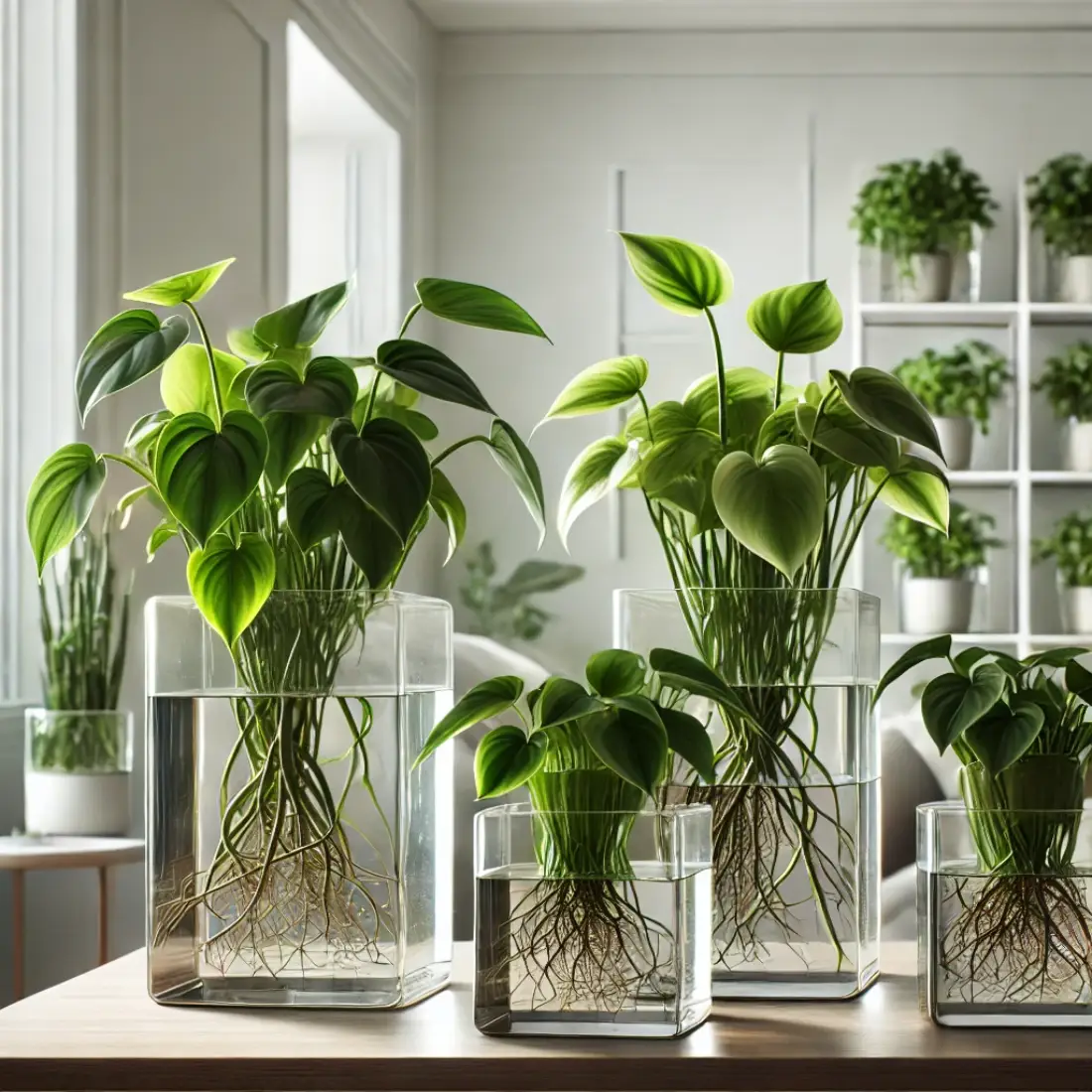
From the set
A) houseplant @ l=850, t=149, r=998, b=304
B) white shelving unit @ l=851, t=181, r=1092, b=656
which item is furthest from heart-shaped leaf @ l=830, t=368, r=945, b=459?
houseplant @ l=850, t=149, r=998, b=304

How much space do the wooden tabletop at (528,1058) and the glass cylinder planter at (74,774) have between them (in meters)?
1.15

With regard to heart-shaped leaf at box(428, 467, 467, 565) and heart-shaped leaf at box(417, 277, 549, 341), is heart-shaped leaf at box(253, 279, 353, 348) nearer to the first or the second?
heart-shaped leaf at box(417, 277, 549, 341)

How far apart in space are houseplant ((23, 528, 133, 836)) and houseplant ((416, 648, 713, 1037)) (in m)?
1.22

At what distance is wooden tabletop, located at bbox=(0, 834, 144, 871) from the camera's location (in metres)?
1.62

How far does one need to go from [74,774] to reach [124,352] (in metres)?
1.23

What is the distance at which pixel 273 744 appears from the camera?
0.71m

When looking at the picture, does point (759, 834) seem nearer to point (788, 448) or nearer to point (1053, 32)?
Result: point (788, 448)

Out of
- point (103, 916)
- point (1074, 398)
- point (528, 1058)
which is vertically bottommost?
point (103, 916)

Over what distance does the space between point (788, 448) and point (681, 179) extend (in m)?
3.69

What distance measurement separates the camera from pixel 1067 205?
3.78 meters

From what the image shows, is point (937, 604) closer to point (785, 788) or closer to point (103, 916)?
point (103, 916)

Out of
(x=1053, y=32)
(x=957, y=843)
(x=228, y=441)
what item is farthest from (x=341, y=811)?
(x=1053, y=32)

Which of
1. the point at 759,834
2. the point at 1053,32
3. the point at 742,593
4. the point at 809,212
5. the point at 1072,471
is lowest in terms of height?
the point at 759,834

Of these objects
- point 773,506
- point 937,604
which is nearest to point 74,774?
point 773,506
